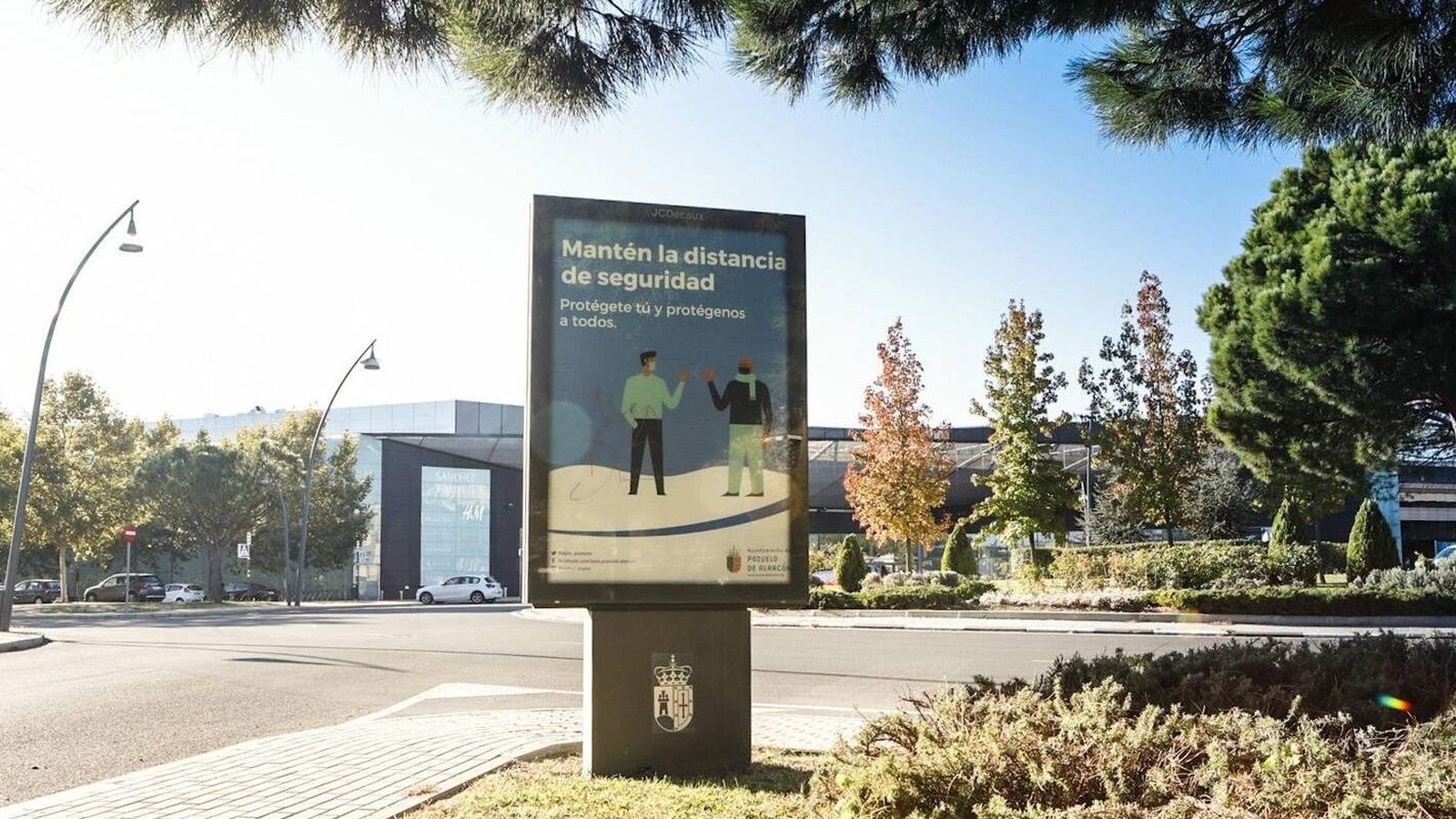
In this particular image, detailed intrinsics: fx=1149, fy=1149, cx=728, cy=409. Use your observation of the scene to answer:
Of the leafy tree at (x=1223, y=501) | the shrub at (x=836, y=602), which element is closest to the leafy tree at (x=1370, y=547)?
the leafy tree at (x=1223, y=501)

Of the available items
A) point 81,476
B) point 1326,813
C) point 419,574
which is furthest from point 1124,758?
point 419,574

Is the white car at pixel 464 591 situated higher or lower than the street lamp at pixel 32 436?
lower

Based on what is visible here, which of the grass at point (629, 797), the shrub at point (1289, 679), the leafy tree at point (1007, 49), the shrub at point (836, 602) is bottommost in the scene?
the shrub at point (836, 602)

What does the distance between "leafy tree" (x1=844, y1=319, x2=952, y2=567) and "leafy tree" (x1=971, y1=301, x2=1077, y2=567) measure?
1.69m

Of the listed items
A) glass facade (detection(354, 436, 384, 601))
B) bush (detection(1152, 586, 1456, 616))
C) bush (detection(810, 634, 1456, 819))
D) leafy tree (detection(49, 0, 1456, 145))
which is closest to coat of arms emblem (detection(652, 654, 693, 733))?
bush (detection(810, 634, 1456, 819))

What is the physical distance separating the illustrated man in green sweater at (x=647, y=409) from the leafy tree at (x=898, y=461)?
30.0 m

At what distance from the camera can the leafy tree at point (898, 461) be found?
36.2 m

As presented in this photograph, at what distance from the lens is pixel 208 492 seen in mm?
54938

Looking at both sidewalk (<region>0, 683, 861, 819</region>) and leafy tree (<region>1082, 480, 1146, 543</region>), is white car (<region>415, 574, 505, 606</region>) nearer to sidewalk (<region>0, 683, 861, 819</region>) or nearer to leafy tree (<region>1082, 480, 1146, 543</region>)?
leafy tree (<region>1082, 480, 1146, 543</region>)

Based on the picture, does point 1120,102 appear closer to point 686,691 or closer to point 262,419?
point 686,691

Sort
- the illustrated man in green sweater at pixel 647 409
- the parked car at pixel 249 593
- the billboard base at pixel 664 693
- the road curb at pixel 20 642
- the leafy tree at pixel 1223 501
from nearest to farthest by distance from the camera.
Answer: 1. the billboard base at pixel 664 693
2. the illustrated man in green sweater at pixel 647 409
3. the road curb at pixel 20 642
4. the leafy tree at pixel 1223 501
5. the parked car at pixel 249 593

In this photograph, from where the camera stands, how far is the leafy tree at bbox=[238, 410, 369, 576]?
60.5 metres

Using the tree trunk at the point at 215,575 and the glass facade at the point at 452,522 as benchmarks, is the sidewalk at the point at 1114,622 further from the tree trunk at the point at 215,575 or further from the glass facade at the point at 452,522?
the glass facade at the point at 452,522

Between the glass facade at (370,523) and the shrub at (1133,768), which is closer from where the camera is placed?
the shrub at (1133,768)
